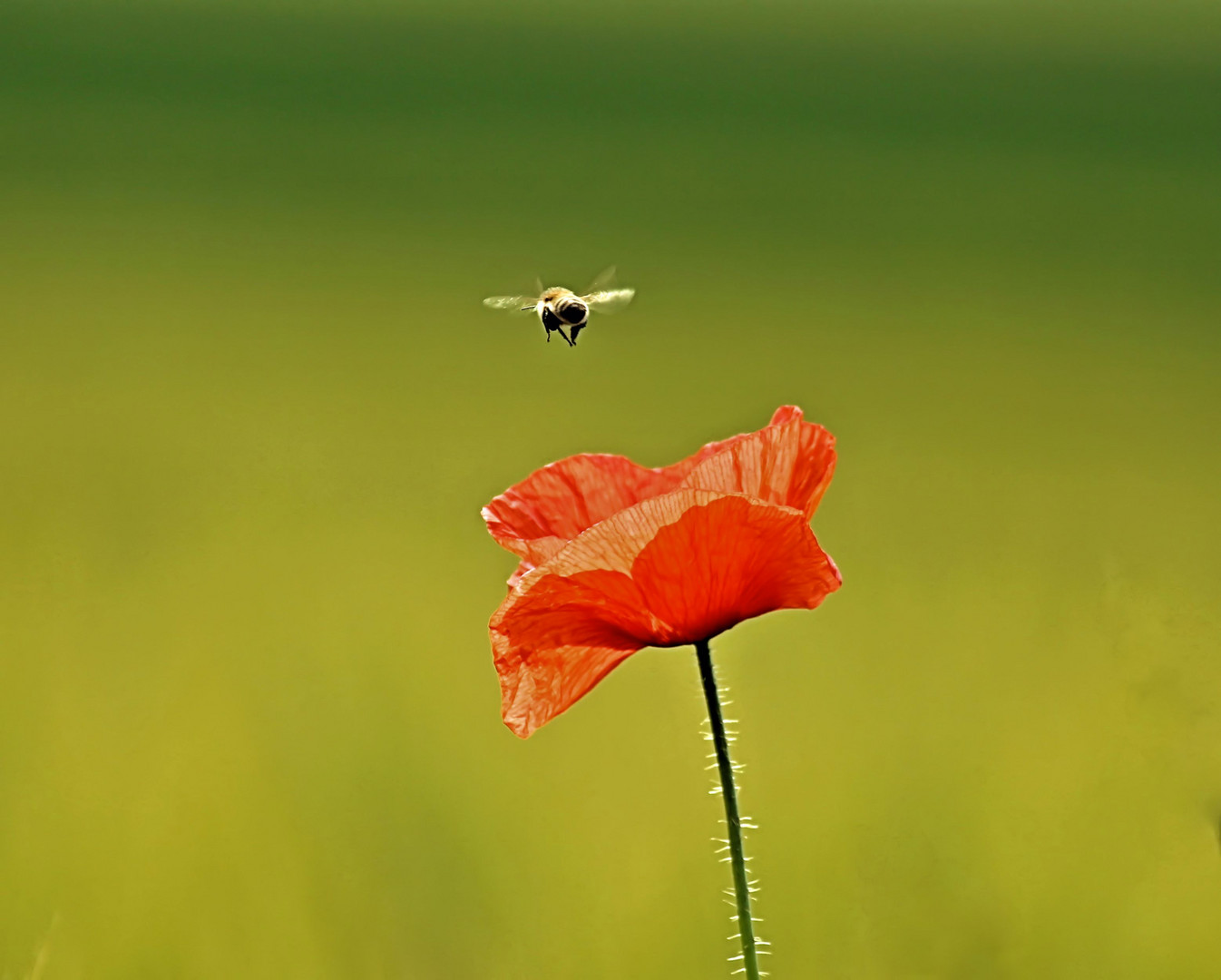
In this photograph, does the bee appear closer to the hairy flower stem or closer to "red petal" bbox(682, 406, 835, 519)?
"red petal" bbox(682, 406, 835, 519)

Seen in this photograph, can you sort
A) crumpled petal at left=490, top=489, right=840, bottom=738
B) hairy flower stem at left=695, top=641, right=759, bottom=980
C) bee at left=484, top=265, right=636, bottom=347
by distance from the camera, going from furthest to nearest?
bee at left=484, top=265, right=636, bottom=347 → crumpled petal at left=490, top=489, right=840, bottom=738 → hairy flower stem at left=695, top=641, right=759, bottom=980

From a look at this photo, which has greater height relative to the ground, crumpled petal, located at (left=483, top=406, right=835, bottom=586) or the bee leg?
the bee leg

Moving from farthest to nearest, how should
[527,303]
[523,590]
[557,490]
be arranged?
[527,303], [557,490], [523,590]

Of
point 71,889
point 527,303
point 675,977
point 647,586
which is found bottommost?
point 675,977

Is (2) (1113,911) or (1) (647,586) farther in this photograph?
(2) (1113,911)

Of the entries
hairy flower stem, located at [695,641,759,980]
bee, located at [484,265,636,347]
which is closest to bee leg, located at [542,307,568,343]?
bee, located at [484,265,636,347]

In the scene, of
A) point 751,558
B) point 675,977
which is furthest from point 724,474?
point 675,977

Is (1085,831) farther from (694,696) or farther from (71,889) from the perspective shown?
(71,889)
